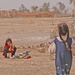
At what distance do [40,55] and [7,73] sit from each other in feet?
15.5

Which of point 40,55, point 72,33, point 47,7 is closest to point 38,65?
point 40,55

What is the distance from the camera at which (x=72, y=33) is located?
61.3 ft

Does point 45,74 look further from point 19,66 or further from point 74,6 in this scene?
point 74,6

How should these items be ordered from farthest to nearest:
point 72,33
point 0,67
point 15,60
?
point 72,33 → point 15,60 → point 0,67

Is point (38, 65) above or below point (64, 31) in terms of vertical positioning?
below

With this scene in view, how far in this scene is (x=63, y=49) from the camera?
7.34 meters

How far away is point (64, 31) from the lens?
7.21 metres

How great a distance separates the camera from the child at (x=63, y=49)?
7227 mm

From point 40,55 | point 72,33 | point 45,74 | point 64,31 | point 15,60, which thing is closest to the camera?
point 64,31

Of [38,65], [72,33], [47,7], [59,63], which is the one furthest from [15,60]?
[47,7]

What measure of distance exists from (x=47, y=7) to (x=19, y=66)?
99218mm

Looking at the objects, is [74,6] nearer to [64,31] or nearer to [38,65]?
[38,65]

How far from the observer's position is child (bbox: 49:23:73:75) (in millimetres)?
7227

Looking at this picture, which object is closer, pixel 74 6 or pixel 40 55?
pixel 40 55
